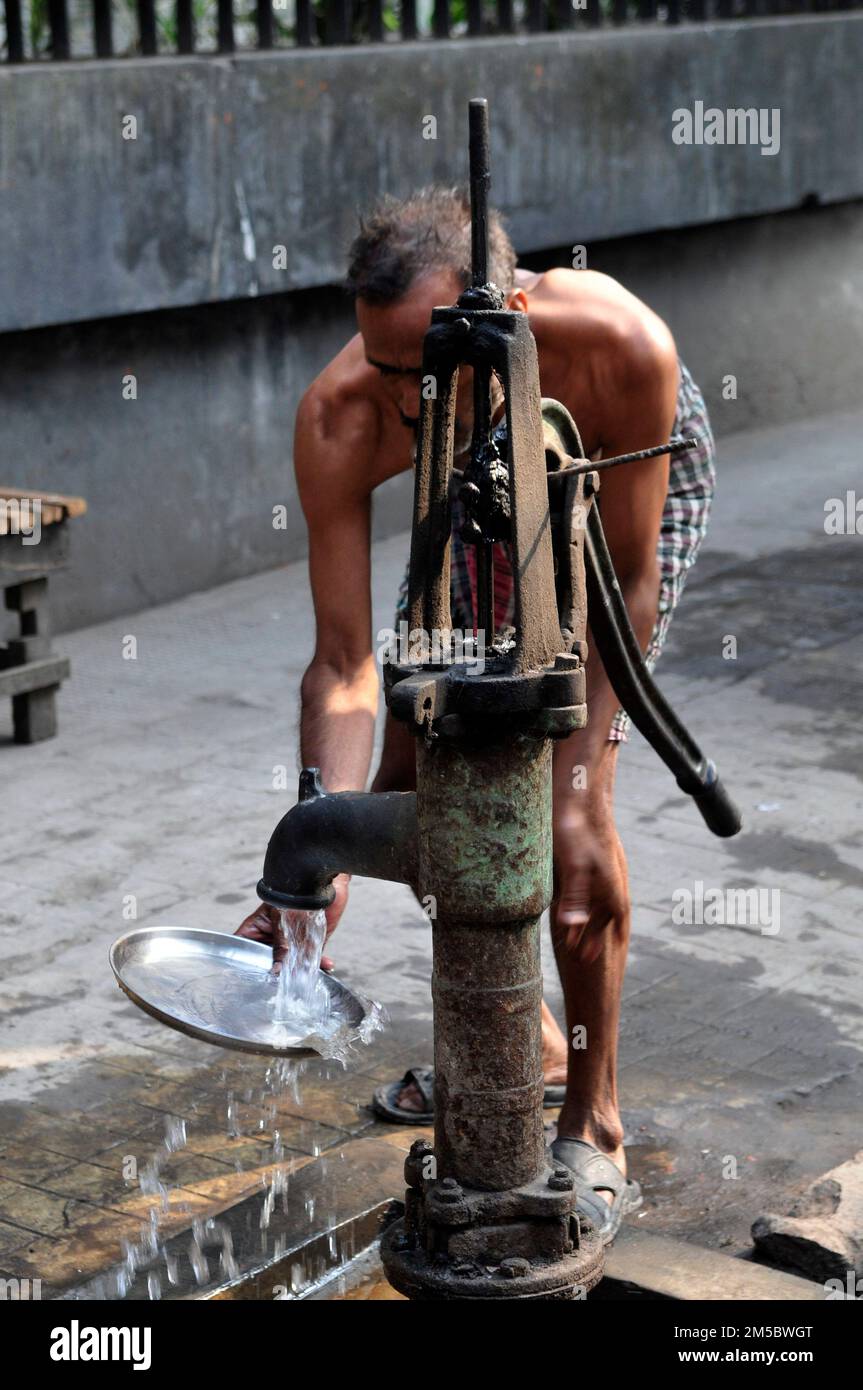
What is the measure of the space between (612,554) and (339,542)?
493 millimetres

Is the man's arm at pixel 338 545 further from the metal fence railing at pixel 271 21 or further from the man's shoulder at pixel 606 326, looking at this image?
the metal fence railing at pixel 271 21

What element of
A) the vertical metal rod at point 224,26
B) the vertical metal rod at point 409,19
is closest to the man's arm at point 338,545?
the vertical metal rod at point 224,26

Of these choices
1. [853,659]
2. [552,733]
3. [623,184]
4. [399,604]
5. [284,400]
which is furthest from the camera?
[623,184]

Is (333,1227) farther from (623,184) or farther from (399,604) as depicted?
(623,184)

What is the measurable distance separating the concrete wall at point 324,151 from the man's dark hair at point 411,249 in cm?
267

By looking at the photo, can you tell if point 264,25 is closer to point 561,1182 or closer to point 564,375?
point 564,375

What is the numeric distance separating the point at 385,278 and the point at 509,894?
1.07 meters

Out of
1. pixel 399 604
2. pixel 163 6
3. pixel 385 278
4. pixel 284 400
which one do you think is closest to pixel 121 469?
pixel 284 400

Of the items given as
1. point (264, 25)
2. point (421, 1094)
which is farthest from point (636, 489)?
point (264, 25)

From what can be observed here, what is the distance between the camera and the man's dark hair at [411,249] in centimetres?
294

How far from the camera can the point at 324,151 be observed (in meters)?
7.66

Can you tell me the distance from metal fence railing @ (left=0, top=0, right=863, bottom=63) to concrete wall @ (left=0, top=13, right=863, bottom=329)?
0.15 m

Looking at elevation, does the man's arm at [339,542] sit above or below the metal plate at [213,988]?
above
